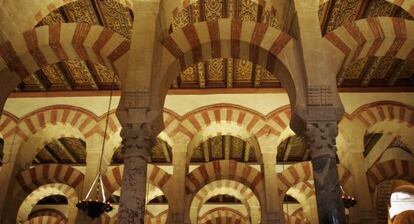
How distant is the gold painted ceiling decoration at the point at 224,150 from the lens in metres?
9.36

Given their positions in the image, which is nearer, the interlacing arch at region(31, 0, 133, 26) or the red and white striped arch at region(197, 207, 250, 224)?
the interlacing arch at region(31, 0, 133, 26)

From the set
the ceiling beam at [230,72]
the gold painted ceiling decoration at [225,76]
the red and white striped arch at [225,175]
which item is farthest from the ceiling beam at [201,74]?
the red and white striped arch at [225,175]

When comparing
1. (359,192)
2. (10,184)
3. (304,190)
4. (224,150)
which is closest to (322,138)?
(359,192)

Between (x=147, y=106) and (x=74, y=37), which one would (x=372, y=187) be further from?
(x=74, y=37)

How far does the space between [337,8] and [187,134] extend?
3.13 meters

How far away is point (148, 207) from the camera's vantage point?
1104cm

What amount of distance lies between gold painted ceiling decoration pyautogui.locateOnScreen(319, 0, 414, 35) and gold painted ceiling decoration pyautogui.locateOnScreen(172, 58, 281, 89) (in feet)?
4.98

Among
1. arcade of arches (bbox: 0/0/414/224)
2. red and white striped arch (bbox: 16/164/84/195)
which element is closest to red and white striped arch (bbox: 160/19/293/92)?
arcade of arches (bbox: 0/0/414/224)

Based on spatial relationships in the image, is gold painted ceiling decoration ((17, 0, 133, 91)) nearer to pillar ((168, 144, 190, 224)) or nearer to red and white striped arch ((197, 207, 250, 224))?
pillar ((168, 144, 190, 224))

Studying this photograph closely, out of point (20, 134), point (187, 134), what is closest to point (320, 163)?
point (187, 134)

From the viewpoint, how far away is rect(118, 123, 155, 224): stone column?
374 cm

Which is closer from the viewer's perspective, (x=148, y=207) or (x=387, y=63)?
(x=387, y=63)

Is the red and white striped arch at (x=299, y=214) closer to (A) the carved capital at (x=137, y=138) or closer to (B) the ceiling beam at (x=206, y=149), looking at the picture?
(B) the ceiling beam at (x=206, y=149)

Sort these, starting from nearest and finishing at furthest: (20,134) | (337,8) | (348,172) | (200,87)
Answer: (337,8), (348,172), (20,134), (200,87)
